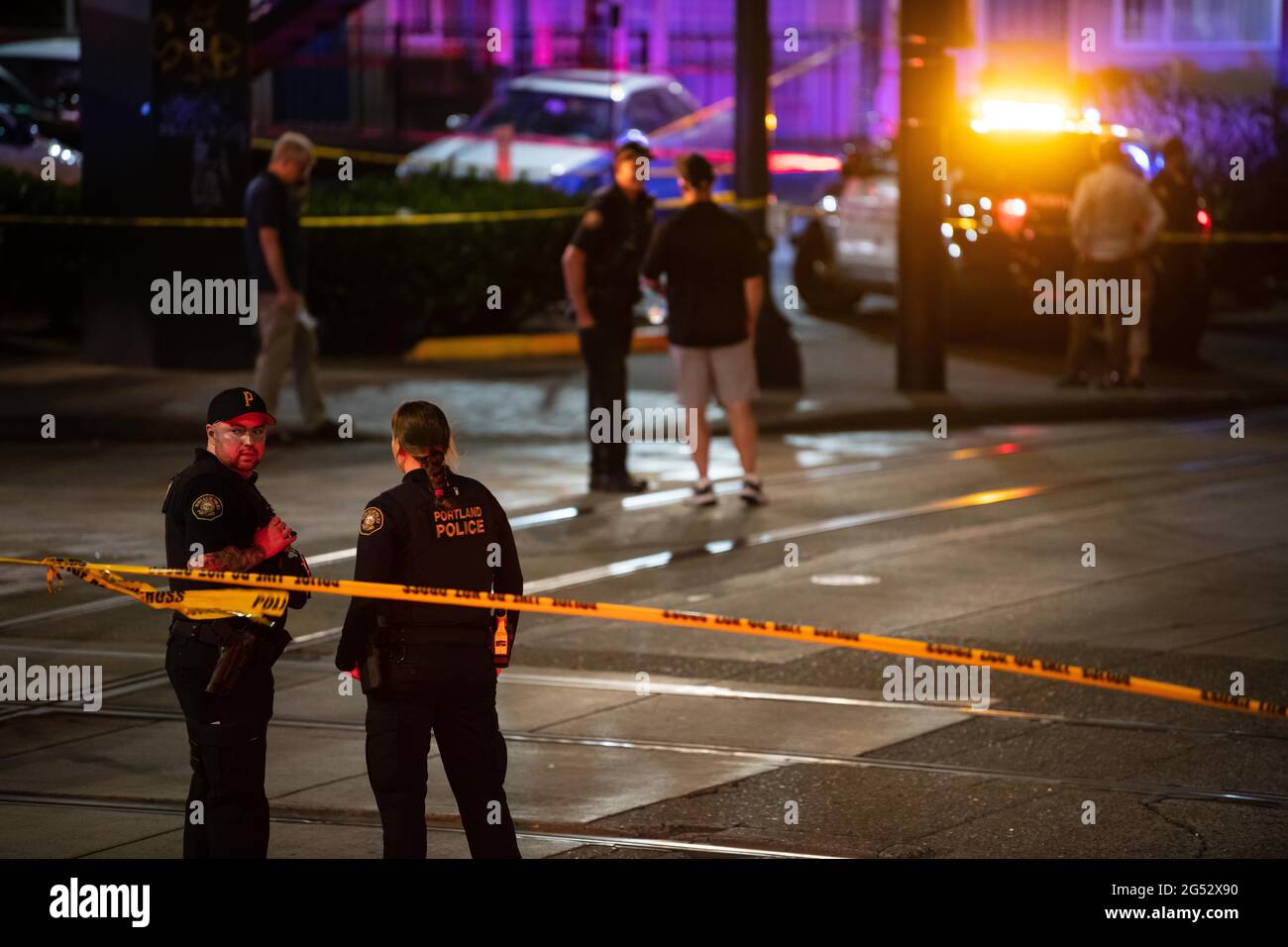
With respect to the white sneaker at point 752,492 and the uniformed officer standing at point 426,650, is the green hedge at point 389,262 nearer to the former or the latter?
the white sneaker at point 752,492

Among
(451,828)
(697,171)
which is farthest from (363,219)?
(451,828)

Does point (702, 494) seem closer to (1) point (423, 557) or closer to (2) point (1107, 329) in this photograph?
(2) point (1107, 329)

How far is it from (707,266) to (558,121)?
39.5 ft

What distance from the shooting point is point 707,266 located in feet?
40.0

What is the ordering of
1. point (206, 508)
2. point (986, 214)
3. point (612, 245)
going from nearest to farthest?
point (206, 508) → point (612, 245) → point (986, 214)

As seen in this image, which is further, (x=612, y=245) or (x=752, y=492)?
(x=612, y=245)

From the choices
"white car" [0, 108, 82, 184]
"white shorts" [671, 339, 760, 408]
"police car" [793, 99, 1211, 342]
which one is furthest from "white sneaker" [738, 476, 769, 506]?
"white car" [0, 108, 82, 184]

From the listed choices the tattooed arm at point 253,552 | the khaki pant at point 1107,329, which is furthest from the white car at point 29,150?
the tattooed arm at point 253,552

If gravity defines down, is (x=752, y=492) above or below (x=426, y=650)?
below

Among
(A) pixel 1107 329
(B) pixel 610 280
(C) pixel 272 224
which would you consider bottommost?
(A) pixel 1107 329

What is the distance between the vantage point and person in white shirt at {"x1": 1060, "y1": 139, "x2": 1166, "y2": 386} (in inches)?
685

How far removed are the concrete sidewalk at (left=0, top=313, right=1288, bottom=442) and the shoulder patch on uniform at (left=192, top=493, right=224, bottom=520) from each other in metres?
9.18

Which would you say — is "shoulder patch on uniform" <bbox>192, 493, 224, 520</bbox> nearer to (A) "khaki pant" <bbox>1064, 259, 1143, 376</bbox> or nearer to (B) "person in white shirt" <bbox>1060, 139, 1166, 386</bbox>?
(B) "person in white shirt" <bbox>1060, 139, 1166, 386</bbox>
